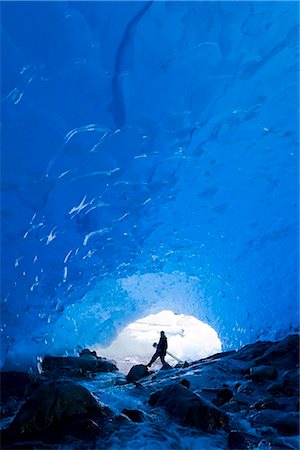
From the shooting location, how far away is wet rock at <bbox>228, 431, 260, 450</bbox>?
4.41 meters

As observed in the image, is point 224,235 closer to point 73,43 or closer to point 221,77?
point 221,77

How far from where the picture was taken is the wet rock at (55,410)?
15.5ft

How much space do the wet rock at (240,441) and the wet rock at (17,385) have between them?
5569 mm

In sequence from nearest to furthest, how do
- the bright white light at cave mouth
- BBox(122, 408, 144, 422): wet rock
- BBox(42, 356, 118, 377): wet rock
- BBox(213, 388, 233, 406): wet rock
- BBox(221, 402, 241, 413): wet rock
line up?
BBox(122, 408, 144, 422): wet rock < BBox(221, 402, 241, 413): wet rock < BBox(213, 388, 233, 406): wet rock < BBox(42, 356, 118, 377): wet rock < the bright white light at cave mouth

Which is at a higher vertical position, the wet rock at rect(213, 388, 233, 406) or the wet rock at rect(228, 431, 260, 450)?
the wet rock at rect(213, 388, 233, 406)

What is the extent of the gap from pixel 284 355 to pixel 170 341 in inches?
650

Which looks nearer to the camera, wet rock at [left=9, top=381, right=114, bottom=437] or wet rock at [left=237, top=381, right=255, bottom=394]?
wet rock at [left=9, top=381, right=114, bottom=437]

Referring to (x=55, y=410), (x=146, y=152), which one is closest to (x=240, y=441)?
(x=55, y=410)

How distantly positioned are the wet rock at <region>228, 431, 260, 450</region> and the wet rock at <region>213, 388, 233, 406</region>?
6.51 feet

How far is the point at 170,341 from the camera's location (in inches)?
998

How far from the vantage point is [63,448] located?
13.7ft

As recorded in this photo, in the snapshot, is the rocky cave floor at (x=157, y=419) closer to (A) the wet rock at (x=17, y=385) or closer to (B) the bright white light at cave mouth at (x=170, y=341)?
Answer: (A) the wet rock at (x=17, y=385)

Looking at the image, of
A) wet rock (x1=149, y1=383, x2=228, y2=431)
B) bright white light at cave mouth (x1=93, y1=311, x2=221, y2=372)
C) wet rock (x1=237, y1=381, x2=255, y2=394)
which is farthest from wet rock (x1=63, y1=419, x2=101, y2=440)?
bright white light at cave mouth (x1=93, y1=311, x2=221, y2=372)

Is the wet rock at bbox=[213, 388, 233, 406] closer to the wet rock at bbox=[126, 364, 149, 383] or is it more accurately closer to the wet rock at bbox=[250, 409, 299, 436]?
the wet rock at bbox=[250, 409, 299, 436]
